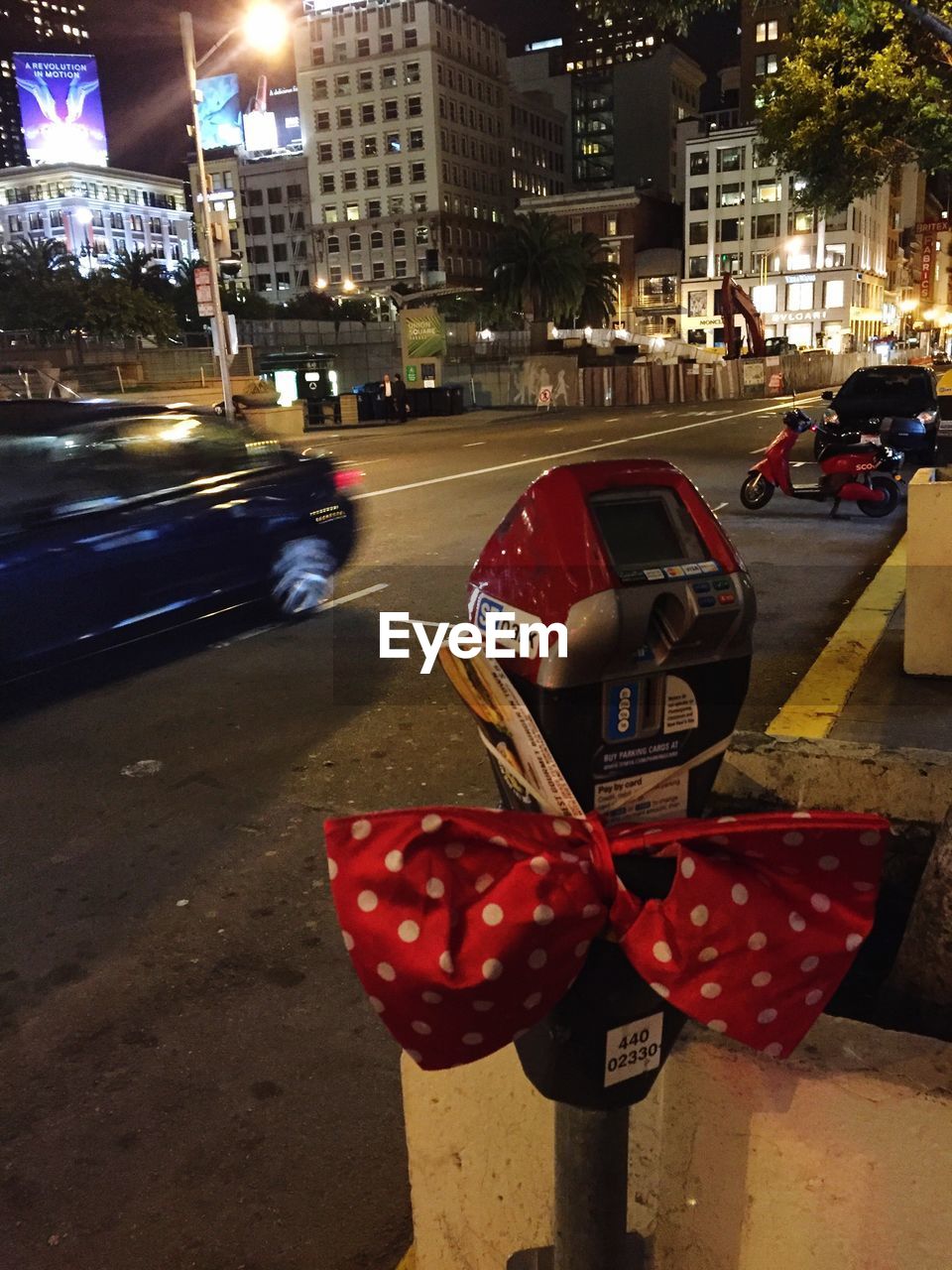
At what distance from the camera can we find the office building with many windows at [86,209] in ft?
382

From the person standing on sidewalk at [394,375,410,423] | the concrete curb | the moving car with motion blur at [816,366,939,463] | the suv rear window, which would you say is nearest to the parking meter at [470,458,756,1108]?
the concrete curb

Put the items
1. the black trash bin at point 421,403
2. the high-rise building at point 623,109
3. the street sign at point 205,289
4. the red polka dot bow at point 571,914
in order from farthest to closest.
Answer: the high-rise building at point 623,109 → the black trash bin at point 421,403 → the street sign at point 205,289 → the red polka dot bow at point 571,914

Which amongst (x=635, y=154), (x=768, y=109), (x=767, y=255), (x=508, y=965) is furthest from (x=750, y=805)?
(x=635, y=154)

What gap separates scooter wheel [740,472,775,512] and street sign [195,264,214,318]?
14.5 metres

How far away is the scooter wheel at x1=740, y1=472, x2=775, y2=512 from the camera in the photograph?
38.2 feet

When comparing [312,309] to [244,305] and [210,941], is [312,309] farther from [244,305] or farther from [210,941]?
[210,941]

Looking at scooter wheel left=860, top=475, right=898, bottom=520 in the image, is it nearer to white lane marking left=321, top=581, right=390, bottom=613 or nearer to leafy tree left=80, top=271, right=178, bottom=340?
white lane marking left=321, top=581, right=390, bottom=613

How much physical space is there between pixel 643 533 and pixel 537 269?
61.0 metres

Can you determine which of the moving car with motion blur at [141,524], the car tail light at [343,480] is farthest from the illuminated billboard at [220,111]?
the moving car with motion blur at [141,524]

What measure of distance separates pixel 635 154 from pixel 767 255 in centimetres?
4406

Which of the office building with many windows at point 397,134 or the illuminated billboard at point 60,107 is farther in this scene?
the office building with many windows at point 397,134

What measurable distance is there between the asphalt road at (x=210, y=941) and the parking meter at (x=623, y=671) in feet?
4.39

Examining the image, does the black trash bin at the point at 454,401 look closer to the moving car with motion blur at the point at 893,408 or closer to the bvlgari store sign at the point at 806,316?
the moving car with motion blur at the point at 893,408
